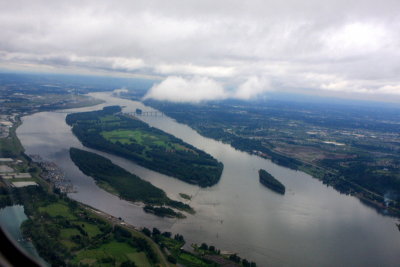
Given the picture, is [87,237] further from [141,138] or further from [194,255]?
[141,138]

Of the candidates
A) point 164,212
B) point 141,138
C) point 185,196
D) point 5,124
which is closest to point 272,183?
point 185,196

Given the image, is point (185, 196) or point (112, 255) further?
point (185, 196)

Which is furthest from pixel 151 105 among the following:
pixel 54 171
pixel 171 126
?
pixel 54 171

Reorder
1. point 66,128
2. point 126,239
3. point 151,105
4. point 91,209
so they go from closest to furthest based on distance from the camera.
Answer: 1. point 126,239
2. point 91,209
3. point 66,128
4. point 151,105

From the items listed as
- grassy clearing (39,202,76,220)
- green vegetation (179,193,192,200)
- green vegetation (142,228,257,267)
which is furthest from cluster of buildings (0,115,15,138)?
green vegetation (142,228,257,267)

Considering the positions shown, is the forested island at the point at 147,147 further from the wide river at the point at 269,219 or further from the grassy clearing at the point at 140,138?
the wide river at the point at 269,219

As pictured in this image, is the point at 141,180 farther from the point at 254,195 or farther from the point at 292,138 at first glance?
the point at 292,138
